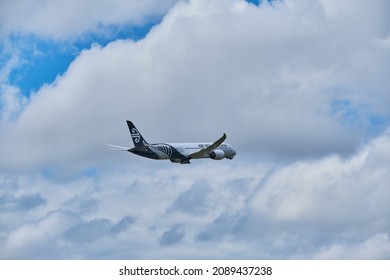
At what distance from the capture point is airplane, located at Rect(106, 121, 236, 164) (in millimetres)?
151250

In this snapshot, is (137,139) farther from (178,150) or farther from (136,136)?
(178,150)

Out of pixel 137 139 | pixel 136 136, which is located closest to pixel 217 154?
pixel 137 139

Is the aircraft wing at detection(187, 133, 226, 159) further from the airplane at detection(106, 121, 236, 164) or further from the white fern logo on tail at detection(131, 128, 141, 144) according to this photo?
the white fern logo on tail at detection(131, 128, 141, 144)

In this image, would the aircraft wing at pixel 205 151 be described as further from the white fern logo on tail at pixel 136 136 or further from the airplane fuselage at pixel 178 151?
the white fern logo on tail at pixel 136 136

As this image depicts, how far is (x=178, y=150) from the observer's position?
158m

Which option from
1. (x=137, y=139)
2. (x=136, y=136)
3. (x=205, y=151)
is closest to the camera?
(x=137, y=139)

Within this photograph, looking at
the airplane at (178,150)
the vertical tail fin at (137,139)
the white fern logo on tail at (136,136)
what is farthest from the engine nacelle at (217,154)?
the white fern logo on tail at (136,136)

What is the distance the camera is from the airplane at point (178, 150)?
151250mm

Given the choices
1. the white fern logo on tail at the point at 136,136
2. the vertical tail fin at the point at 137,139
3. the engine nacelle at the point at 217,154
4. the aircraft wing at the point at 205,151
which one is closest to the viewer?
the vertical tail fin at the point at 137,139
